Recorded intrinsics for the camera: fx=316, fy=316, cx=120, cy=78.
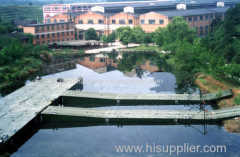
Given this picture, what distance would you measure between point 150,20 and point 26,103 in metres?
60.5

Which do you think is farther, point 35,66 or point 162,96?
point 35,66

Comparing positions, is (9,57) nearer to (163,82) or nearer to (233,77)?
(163,82)

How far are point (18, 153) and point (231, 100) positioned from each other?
83.1 ft

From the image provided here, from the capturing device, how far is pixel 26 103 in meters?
37.0

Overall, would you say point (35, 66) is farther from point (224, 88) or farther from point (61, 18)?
point (61, 18)

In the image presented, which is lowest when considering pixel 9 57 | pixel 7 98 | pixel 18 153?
pixel 18 153

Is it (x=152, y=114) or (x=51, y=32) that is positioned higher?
(x=51, y=32)

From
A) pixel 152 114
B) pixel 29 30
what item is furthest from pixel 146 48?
pixel 152 114

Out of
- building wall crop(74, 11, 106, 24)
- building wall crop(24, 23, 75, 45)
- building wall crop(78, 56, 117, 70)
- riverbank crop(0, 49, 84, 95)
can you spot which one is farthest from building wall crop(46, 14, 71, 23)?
building wall crop(78, 56, 117, 70)

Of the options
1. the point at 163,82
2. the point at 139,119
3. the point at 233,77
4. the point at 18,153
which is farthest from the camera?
the point at 163,82

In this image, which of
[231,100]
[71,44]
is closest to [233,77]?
[231,100]

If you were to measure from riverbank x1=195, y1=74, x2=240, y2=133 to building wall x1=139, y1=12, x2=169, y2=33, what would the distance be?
4003cm

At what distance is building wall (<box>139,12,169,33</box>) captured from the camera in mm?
87812

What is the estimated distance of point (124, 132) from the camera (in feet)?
104
